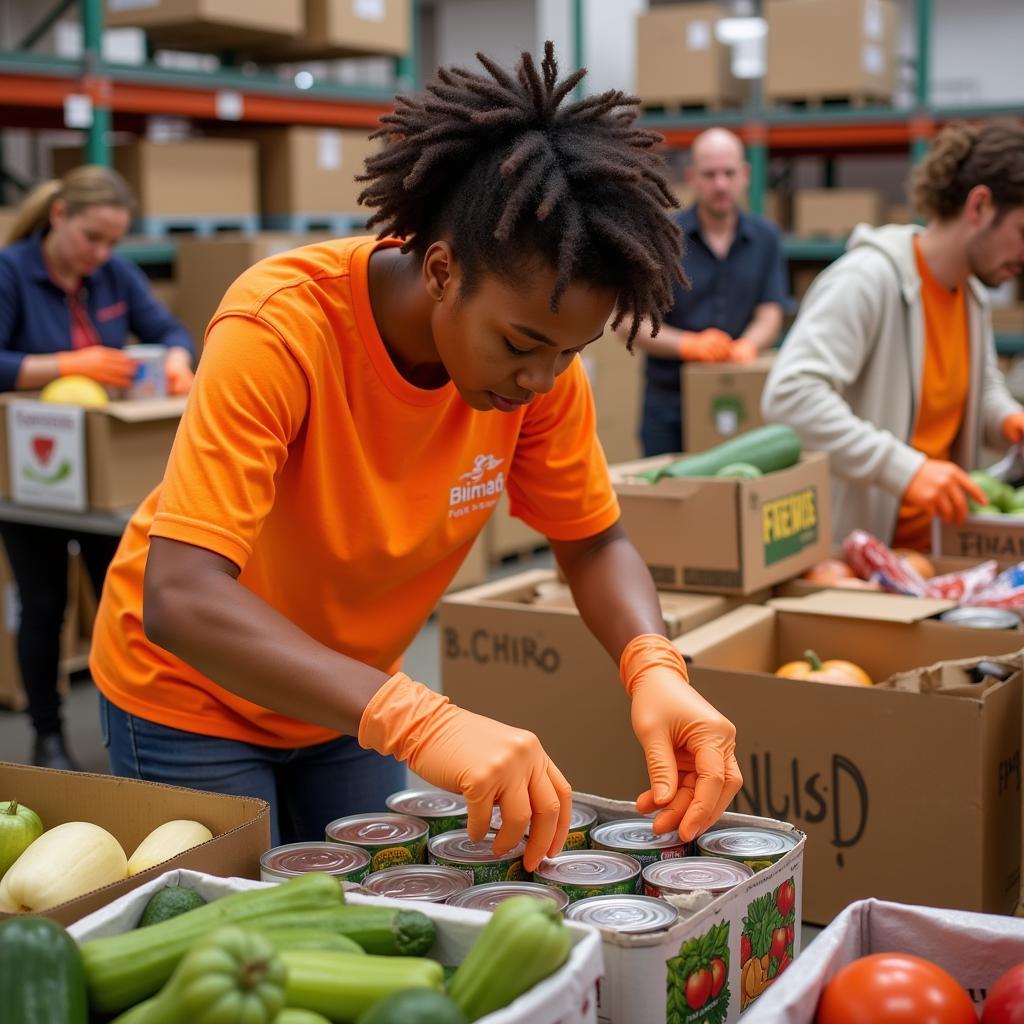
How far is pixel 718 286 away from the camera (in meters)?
4.99

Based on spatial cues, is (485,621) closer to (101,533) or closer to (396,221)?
(396,221)

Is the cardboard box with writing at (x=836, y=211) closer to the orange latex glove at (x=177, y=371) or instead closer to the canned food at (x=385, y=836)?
the orange latex glove at (x=177, y=371)

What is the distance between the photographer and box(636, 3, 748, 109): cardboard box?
7570 mm

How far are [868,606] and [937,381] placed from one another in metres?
0.78

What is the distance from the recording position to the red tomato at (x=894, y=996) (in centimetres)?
102

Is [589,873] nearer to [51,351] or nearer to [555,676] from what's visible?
[555,676]

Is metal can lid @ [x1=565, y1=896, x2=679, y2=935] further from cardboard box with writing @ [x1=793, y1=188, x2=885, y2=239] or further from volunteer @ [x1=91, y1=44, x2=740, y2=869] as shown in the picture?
cardboard box with writing @ [x1=793, y1=188, x2=885, y2=239]


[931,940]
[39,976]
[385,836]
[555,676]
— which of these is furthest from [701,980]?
[555,676]

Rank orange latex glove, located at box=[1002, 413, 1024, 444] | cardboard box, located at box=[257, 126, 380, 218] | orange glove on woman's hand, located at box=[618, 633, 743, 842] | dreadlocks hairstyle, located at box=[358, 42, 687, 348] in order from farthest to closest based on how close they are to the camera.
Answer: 1. cardboard box, located at box=[257, 126, 380, 218]
2. orange latex glove, located at box=[1002, 413, 1024, 444]
3. orange glove on woman's hand, located at box=[618, 633, 743, 842]
4. dreadlocks hairstyle, located at box=[358, 42, 687, 348]

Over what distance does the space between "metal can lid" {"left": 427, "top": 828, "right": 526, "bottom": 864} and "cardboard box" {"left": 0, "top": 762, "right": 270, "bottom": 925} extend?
167 mm

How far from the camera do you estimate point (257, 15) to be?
18.2ft

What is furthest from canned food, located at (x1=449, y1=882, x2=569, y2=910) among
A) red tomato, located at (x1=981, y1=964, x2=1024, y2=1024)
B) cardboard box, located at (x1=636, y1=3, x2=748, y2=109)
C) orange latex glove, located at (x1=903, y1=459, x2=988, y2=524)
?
cardboard box, located at (x1=636, y1=3, x2=748, y2=109)

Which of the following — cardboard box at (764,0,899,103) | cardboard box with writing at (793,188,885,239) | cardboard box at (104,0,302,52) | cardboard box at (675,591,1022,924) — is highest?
cardboard box at (764,0,899,103)

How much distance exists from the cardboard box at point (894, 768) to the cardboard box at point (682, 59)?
6.11 meters
